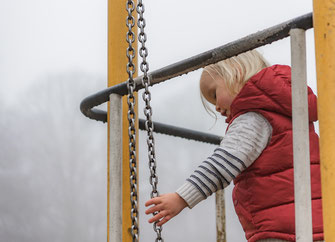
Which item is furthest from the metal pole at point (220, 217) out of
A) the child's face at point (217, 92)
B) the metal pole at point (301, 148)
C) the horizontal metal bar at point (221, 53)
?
the metal pole at point (301, 148)

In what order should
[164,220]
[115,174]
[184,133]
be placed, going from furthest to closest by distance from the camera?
[184,133], [115,174], [164,220]

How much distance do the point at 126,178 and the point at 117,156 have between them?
0.30 metres

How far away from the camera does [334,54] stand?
125cm

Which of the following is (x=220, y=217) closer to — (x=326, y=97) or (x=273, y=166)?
(x=273, y=166)

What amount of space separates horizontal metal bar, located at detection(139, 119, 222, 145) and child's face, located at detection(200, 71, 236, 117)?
0.54 m

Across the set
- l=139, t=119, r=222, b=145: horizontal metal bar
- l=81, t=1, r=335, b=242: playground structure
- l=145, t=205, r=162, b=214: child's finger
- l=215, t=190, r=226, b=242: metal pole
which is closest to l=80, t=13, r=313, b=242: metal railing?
l=81, t=1, r=335, b=242: playground structure

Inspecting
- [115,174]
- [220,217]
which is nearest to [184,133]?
[220,217]

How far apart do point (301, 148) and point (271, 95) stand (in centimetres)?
39

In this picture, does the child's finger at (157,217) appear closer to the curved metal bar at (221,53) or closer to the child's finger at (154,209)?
the child's finger at (154,209)

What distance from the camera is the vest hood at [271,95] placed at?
5.45ft

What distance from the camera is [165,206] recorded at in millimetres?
1646

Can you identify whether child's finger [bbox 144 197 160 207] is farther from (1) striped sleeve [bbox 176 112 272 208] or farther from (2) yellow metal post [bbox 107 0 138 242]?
(2) yellow metal post [bbox 107 0 138 242]

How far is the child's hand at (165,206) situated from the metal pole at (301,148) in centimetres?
44

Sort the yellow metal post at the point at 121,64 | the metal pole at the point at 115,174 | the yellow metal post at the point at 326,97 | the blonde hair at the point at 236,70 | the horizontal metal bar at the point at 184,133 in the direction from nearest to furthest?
the yellow metal post at the point at 326,97
the metal pole at the point at 115,174
the blonde hair at the point at 236,70
the yellow metal post at the point at 121,64
the horizontal metal bar at the point at 184,133
